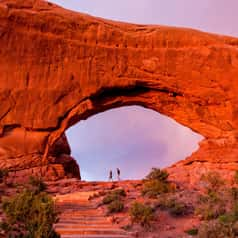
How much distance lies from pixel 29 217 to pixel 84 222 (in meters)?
3.54

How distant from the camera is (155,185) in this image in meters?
16.1

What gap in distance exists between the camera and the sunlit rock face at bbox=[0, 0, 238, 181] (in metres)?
20.8

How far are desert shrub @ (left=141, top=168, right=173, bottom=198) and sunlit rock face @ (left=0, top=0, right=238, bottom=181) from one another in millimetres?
3348

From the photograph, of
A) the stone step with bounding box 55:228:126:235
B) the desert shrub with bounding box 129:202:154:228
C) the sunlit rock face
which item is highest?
the sunlit rock face

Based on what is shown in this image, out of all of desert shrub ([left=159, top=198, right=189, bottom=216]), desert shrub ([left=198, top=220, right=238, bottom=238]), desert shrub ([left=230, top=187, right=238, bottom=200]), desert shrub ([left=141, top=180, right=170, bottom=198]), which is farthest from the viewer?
desert shrub ([left=141, top=180, right=170, bottom=198])

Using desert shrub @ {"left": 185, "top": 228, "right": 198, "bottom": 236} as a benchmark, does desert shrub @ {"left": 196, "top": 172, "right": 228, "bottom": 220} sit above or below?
above

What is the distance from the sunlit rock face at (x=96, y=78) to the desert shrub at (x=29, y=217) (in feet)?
39.4

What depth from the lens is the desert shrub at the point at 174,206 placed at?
12.1 meters

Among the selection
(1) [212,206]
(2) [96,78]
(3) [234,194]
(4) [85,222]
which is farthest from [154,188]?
(2) [96,78]

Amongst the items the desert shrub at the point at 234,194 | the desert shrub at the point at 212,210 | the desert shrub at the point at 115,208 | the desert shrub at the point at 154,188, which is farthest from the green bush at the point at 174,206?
the desert shrub at the point at 154,188

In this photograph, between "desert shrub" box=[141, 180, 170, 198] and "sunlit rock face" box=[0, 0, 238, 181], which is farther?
"sunlit rock face" box=[0, 0, 238, 181]

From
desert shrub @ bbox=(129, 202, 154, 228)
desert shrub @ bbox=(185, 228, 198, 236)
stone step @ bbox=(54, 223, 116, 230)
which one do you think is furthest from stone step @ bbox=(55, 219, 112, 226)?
desert shrub @ bbox=(185, 228, 198, 236)

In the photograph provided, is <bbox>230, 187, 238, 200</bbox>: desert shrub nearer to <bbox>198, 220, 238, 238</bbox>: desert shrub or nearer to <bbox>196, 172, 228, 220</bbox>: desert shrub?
<bbox>196, 172, 228, 220</bbox>: desert shrub

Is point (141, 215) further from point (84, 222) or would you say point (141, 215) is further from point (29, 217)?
point (29, 217)
